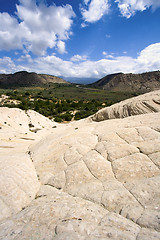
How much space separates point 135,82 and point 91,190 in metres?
147

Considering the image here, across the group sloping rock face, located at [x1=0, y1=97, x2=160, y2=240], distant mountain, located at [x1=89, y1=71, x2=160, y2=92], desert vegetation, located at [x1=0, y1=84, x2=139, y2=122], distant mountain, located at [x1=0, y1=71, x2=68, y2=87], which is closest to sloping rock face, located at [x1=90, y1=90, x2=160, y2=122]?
sloping rock face, located at [x1=0, y1=97, x2=160, y2=240]

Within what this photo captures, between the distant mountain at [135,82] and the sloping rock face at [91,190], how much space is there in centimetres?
12578

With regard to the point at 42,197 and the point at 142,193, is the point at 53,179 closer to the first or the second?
the point at 42,197

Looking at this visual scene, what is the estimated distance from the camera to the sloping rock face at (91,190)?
9.93ft

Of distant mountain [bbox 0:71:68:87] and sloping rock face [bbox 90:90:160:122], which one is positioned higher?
distant mountain [bbox 0:71:68:87]

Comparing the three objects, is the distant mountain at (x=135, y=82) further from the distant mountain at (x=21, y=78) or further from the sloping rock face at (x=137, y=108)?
the sloping rock face at (x=137, y=108)

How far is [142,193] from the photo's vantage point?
3842 millimetres

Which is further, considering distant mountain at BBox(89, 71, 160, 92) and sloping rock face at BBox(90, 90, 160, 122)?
distant mountain at BBox(89, 71, 160, 92)

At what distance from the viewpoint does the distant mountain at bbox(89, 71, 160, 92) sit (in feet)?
397

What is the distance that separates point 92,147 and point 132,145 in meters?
1.93

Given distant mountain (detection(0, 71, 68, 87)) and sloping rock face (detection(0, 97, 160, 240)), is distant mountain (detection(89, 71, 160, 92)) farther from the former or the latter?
sloping rock face (detection(0, 97, 160, 240))

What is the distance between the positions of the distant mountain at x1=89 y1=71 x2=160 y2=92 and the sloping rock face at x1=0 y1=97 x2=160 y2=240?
126 metres

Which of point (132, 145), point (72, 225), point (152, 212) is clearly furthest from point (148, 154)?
point (72, 225)

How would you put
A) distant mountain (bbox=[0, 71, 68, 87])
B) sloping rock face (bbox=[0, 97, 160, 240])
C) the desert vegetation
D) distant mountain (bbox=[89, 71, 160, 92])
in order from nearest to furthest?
sloping rock face (bbox=[0, 97, 160, 240]) < the desert vegetation < distant mountain (bbox=[89, 71, 160, 92]) < distant mountain (bbox=[0, 71, 68, 87])
